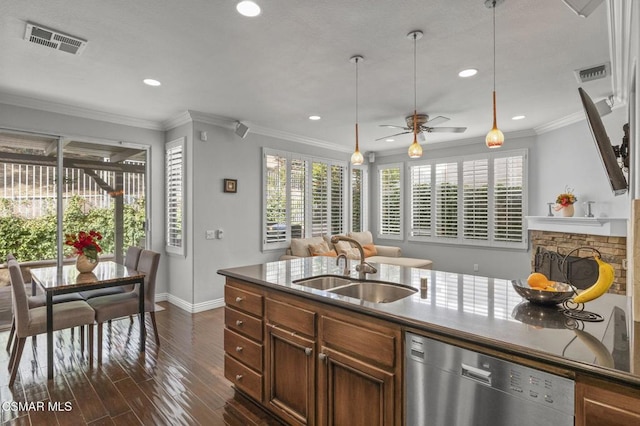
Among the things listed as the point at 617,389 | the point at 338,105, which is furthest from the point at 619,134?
the point at 617,389

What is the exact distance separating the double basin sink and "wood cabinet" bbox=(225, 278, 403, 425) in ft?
0.98

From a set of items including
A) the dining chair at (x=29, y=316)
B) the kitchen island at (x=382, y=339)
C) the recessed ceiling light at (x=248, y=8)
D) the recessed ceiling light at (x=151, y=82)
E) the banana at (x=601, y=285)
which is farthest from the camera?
the recessed ceiling light at (x=151, y=82)

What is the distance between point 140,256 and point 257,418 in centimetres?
247

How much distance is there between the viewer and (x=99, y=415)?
2.38 m

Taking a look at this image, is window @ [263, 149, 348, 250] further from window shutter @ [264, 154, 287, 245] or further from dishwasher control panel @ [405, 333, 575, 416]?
dishwasher control panel @ [405, 333, 575, 416]

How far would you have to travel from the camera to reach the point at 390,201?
7.60 meters

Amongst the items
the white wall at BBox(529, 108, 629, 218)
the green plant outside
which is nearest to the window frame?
the green plant outside

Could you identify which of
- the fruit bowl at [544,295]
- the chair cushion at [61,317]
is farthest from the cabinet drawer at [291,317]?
the chair cushion at [61,317]

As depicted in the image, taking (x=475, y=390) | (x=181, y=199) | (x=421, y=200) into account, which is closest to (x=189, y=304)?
(x=181, y=199)

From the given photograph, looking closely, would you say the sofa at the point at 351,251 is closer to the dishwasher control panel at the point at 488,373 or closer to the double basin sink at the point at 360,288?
the double basin sink at the point at 360,288

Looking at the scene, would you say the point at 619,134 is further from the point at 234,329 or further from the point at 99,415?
the point at 99,415

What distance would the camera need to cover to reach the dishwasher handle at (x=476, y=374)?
130cm

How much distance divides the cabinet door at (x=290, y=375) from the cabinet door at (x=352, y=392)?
9cm

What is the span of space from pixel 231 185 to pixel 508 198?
4750mm
